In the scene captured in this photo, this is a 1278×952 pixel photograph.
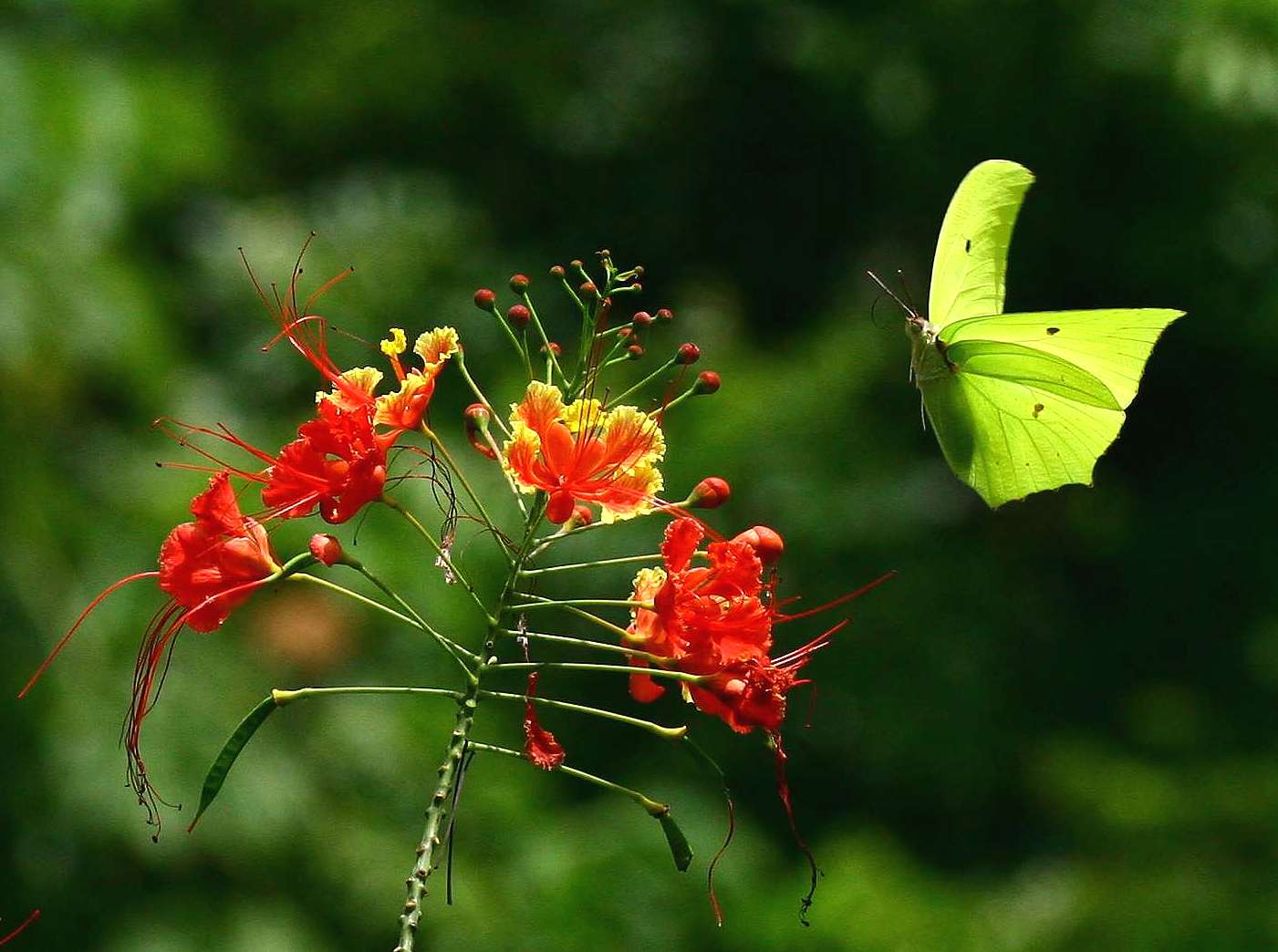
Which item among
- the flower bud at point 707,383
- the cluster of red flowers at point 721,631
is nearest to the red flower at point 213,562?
the cluster of red flowers at point 721,631

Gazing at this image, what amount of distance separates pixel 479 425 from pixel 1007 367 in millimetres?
1728

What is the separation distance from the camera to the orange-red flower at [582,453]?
244 centimetres

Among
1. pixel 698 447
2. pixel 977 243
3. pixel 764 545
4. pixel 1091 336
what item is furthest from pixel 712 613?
pixel 698 447

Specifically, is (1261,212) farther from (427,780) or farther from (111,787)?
(111,787)

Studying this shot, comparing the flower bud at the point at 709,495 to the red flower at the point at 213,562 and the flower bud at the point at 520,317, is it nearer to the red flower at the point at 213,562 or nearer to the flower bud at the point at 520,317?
the flower bud at the point at 520,317

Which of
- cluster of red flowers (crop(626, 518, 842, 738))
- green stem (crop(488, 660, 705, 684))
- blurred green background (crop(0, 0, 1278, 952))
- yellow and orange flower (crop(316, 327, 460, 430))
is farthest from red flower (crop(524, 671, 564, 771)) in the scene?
blurred green background (crop(0, 0, 1278, 952))

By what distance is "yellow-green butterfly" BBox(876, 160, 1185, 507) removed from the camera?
366 cm

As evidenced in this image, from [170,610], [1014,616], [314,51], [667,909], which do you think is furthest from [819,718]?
[170,610]

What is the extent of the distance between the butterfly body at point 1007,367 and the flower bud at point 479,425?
4.58 ft

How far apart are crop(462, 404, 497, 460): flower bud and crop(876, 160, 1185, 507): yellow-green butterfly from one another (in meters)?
1.42

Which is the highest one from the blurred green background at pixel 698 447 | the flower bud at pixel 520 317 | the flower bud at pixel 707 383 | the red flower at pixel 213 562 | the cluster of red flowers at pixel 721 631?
the flower bud at pixel 520 317

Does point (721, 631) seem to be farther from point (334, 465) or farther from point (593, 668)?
point (334, 465)

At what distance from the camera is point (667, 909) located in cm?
662

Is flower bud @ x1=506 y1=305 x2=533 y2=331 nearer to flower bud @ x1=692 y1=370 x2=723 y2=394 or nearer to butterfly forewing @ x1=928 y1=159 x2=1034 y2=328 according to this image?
flower bud @ x1=692 y1=370 x2=723 y2=394
